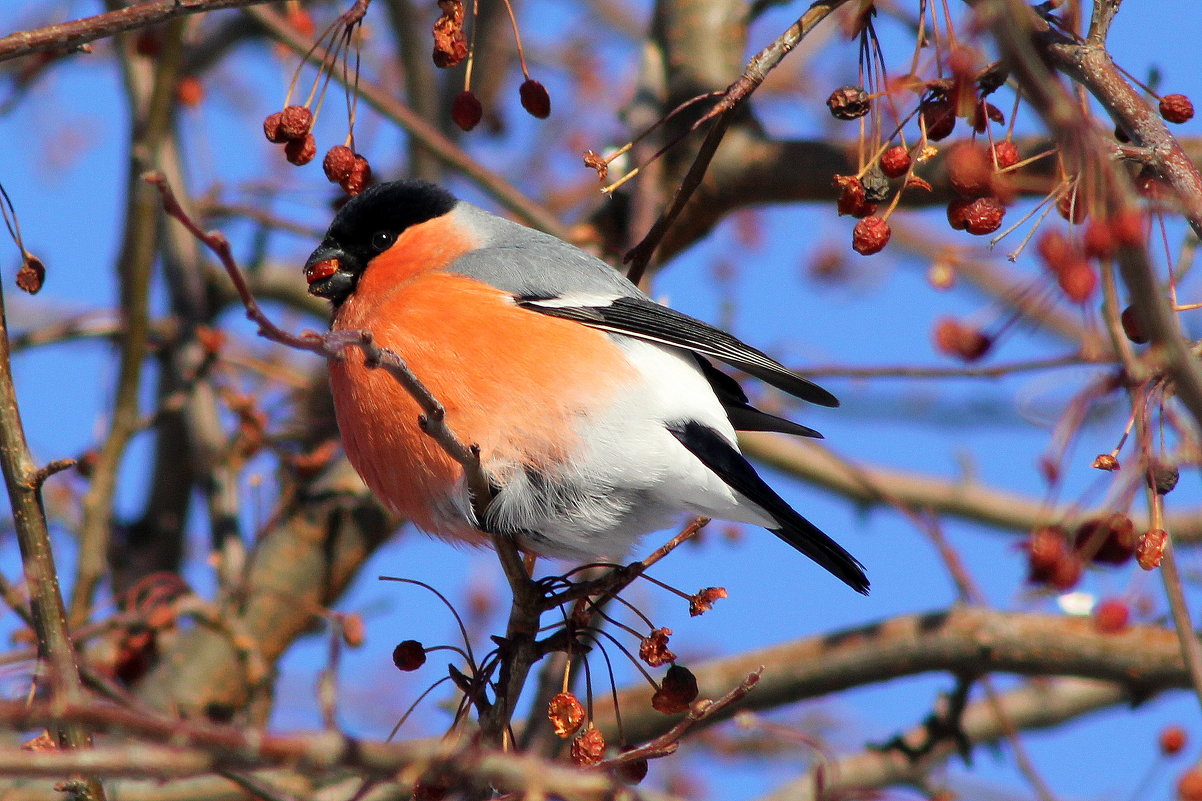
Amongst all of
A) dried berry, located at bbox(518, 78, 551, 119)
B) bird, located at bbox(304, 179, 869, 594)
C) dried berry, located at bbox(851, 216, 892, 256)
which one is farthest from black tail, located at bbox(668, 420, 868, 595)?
dried berry, located at bbox(518, 78, 551, 119)

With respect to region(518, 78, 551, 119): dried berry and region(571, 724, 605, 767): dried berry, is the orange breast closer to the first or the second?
region(518, 78, 551, 119): dried berry

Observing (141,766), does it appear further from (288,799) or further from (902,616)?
(902,616)

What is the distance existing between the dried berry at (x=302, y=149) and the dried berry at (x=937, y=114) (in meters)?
1.14

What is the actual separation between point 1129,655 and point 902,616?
60cm

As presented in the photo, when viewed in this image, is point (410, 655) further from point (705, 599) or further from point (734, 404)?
point (734, 404)

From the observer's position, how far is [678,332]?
2783mm

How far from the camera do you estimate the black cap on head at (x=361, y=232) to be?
320 centimetres

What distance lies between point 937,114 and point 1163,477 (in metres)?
0.68

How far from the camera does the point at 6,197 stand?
83.7 inches

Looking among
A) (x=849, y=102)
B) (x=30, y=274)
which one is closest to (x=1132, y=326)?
(x=849, y=102)

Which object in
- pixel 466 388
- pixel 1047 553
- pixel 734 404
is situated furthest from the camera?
pixel 734 404

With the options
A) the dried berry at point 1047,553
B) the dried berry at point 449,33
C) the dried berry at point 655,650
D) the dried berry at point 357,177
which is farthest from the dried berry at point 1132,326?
the dried berry at point 357,177

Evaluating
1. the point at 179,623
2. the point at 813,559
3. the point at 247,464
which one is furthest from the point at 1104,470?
the point at 179,623

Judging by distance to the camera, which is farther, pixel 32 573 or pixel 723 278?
pixel 723 278
